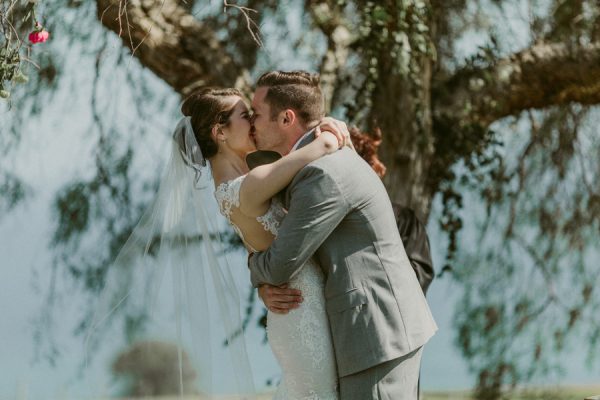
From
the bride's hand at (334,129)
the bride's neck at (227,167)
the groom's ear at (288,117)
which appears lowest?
the bride's neck at (227,167)

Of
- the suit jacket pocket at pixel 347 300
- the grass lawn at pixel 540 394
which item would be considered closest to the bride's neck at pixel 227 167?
the suit jacket pocket at pixel 347 300

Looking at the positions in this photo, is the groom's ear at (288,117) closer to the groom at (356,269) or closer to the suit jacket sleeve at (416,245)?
the groom at (356,269)

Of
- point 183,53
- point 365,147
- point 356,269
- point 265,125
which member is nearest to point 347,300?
point 356,269

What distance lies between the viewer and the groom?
2.11 metres

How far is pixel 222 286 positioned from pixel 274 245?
0.66 metres

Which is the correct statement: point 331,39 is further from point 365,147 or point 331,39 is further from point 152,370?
point 152,370

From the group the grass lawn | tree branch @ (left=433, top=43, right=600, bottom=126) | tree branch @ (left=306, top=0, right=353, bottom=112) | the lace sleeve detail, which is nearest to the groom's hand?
the lace sleeve detail

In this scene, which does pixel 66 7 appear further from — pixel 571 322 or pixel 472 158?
pixel 571 322

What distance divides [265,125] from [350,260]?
1.45ft

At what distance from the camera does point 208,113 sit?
2531 millimetres

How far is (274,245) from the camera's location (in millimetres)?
2119

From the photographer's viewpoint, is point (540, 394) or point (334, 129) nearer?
point (334, 129)

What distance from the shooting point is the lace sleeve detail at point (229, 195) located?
89.4 inches

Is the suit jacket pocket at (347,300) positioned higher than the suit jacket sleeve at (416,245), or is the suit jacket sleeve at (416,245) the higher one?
the suit jacket sleeve at (416,245)
